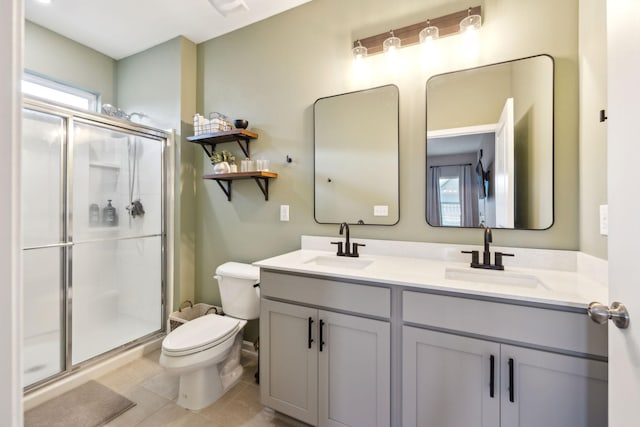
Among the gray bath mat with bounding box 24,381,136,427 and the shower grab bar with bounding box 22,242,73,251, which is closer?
the gray bath mat with bounding box 24,381,136,427

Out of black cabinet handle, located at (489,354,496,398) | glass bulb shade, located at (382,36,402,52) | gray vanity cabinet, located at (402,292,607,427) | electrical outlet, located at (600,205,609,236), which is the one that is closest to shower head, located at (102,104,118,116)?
glass bulb shade, located at (382,36,402,52)

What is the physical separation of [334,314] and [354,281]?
20 cm

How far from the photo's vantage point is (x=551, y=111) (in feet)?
4.66

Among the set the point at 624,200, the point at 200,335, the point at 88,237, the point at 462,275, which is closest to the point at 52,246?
the point at 88,237

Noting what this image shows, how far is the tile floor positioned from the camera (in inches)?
61.3

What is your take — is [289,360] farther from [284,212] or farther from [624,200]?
[624,200]

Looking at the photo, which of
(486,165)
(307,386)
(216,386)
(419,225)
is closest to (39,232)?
(216,386)

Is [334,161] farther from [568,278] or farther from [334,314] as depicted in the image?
[568,278]

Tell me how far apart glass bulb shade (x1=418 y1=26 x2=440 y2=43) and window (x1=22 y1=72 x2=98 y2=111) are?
267 cm

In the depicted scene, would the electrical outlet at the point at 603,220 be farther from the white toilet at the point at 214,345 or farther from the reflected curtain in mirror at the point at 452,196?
the white toilet at the point at 214,345

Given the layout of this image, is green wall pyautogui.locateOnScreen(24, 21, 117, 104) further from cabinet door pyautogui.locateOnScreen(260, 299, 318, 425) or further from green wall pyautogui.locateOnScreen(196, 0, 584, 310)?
cabinet door pyautogui.locateOnScreen(260, 299, 318, 425)

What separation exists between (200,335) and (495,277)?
5.59ft

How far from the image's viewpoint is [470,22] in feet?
5.06

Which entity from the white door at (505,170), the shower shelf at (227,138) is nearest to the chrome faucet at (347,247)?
the white door at (505,170)
